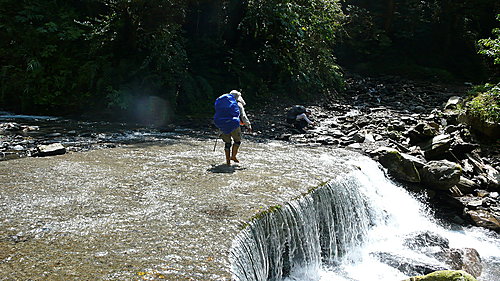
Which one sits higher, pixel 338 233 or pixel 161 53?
pixel 161 53

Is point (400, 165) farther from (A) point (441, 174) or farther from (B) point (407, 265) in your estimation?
(B) point (407, 265)

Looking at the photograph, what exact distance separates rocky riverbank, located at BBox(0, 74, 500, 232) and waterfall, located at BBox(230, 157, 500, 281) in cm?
69

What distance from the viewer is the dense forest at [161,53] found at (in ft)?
50.3

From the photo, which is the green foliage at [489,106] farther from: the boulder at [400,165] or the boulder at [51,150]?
the boulder at [51,150]

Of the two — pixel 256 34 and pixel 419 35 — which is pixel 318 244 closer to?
pixel 256 34

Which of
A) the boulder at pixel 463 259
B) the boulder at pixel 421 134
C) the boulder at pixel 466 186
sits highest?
the boulder at pixel 421 134

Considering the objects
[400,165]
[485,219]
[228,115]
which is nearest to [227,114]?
[228,115]

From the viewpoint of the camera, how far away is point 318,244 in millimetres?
6766

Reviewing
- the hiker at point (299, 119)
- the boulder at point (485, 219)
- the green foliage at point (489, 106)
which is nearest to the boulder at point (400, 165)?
the boulder at point (485, 219)

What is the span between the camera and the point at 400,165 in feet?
34.0

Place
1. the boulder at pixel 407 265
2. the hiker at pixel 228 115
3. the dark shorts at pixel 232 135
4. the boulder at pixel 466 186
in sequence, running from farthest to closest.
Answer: the boulder at pixel 466 186
the dark shorts at pixel 232 135
the hiker at pixel 228 115
the boulder at pixel 407 265

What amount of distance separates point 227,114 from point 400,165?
506 centimetres

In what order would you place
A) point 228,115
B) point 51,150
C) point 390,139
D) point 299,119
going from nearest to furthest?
Answer: point 228,115
point 51,150
point 390,139
point 299,119

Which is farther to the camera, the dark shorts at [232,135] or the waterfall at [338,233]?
the dark shorts at [232,135]
